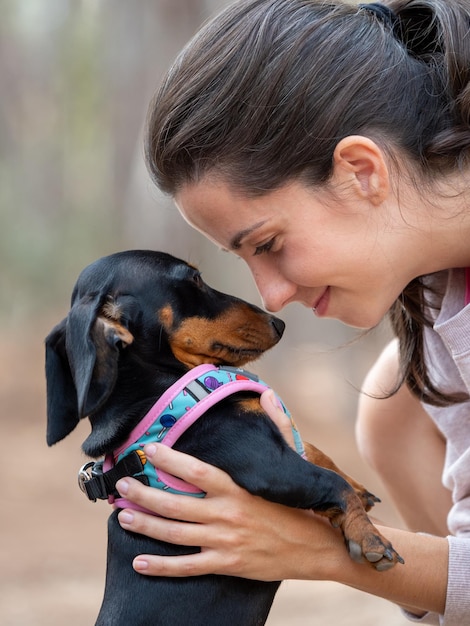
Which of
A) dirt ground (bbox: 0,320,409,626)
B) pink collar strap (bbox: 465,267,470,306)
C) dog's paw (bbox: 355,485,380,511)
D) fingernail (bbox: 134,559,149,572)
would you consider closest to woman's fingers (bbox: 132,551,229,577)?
fingernail (bbox: 134,559,149,572)

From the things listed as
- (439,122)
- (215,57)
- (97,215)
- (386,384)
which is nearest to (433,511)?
(386,384)

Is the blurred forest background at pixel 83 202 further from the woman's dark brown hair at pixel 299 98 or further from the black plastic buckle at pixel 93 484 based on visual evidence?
the woman's dark brown hair at pixel 299 98

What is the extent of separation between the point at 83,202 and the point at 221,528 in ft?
24.7

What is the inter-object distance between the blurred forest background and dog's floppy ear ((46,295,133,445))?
4.53m

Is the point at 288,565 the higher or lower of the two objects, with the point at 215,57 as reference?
lower

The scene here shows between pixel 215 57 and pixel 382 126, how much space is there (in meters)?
0.46

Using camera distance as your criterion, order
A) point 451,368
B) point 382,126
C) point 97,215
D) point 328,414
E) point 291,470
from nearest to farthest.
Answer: point 291,470 → point 382,126 → point 451,368 → point 328,414 → point 97,215

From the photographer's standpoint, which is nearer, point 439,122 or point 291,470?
point 291,470

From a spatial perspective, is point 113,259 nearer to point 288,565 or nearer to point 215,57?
point 215,57

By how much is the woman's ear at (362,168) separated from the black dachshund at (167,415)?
43 cm

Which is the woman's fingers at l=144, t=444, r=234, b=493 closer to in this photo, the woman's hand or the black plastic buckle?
the woman's hand

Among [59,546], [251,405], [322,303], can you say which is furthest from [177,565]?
[59,546]

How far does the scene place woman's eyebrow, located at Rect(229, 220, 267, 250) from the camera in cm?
229

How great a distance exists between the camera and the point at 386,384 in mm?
3100
